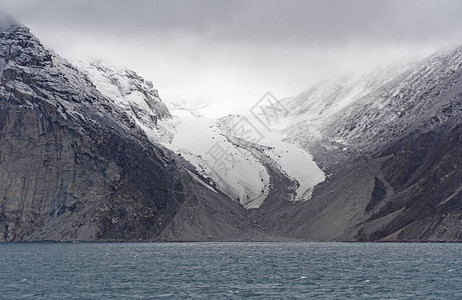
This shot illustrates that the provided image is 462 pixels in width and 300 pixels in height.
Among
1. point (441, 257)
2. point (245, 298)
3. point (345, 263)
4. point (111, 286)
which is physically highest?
point (111, 286)

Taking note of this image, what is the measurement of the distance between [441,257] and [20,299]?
101m

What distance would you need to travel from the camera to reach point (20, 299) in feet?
298

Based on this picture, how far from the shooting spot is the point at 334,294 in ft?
311

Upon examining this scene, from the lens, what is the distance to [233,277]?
118m

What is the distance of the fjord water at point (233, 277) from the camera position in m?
95.9

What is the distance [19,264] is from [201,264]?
124 ft

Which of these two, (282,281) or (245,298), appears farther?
(282,281)

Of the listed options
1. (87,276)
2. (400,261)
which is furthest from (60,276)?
(400,261)

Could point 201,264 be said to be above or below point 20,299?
below

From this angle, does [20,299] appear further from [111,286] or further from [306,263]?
[306,263]

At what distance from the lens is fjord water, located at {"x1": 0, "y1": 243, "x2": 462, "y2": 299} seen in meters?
95.9

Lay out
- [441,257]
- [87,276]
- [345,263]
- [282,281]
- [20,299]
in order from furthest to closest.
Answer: [441,257] → [345,263] → [87,276] → [282,281] → [20,299]

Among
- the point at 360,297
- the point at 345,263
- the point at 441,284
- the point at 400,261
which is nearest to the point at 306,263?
the point at 345,263

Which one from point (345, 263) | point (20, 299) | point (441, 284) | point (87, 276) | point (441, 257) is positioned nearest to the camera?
point (20, 299)
